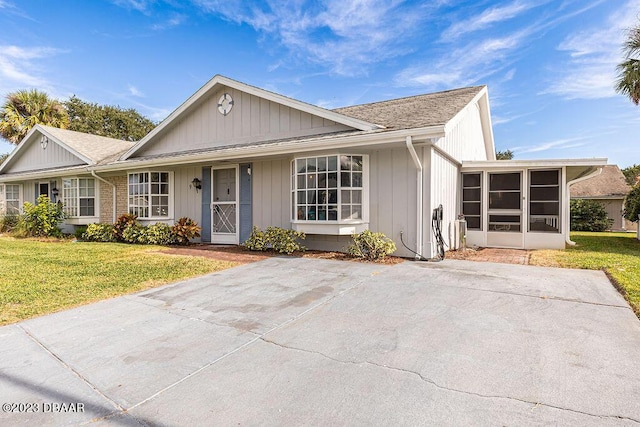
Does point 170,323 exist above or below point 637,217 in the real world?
below

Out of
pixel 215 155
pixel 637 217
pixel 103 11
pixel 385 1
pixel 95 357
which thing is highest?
pixel 103 11

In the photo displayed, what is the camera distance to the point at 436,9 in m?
9.84

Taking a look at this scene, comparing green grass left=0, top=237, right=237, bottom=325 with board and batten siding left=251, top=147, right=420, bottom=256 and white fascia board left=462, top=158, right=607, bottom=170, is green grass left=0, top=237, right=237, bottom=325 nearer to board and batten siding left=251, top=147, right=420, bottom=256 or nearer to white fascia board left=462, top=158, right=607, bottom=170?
board and batten siding left=251, top=147, right=420, bottom=256

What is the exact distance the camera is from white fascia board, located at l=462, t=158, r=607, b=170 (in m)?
8.31

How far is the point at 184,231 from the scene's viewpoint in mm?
9891

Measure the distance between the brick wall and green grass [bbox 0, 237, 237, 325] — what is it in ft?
11.6

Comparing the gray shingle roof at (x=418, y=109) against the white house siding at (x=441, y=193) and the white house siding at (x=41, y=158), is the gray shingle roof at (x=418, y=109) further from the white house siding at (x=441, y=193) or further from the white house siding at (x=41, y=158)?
the white house siding at (x=41, y=158)

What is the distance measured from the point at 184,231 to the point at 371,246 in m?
6.01

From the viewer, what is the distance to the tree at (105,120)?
30.4 metres

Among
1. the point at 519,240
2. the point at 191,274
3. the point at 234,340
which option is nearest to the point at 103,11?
the point at 191,274

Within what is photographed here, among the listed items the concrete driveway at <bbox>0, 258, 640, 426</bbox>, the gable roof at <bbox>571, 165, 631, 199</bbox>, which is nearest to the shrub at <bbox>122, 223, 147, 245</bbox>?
the concrete driveway at <bbox>0, 258, 640, 426</bbox>

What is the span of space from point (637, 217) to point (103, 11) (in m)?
21.0

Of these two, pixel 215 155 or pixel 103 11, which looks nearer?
pixel 215 155

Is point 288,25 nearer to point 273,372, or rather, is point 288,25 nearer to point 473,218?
point 473,218
